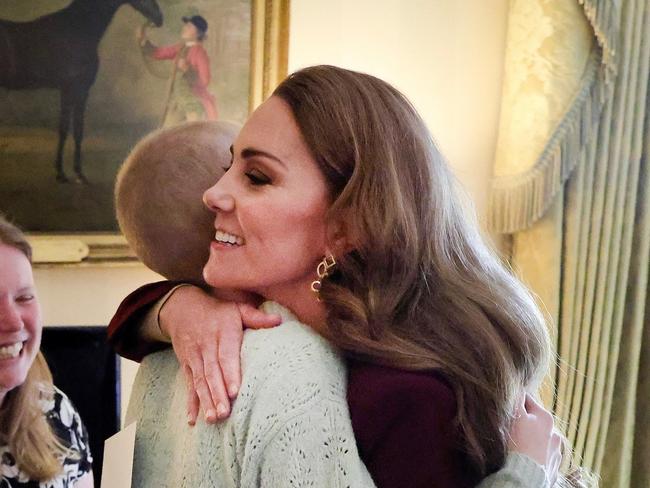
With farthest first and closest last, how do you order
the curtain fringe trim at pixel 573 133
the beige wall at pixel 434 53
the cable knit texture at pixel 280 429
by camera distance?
the beige wall at pixel 434 53
the curtain fringe trim at pixel 573 133
the cable knit texture at pixel 280 429

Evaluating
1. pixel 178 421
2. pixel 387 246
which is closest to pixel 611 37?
pixel 387 246

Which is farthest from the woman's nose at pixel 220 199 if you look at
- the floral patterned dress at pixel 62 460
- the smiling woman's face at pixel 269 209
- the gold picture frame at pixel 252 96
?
the gold picture frame at pixel 252 96

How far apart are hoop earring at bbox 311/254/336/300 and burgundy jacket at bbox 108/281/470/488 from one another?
0.48 feet

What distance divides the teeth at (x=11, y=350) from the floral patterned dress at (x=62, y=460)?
0.59ft

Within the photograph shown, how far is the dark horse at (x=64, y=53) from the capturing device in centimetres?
188

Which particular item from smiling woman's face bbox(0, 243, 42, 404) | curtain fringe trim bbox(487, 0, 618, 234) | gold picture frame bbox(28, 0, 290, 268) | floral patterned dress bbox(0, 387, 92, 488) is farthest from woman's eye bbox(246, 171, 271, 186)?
curtain fringe trim bbox(487, 0, 618, 234)

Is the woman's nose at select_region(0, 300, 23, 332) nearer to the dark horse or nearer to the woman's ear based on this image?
the dark horse

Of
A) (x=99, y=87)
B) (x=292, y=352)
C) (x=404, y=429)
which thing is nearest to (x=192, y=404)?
(x=292, y=352)

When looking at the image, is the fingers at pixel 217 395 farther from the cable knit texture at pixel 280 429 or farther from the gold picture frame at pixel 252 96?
the gold picture frame at pixel 252 96

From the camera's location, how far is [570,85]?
6.59 ft

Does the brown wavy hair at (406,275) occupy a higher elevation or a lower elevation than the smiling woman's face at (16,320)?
higher

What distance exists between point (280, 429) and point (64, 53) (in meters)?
1.55

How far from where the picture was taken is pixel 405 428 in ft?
2.40

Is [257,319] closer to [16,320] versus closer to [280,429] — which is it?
[280,429]
